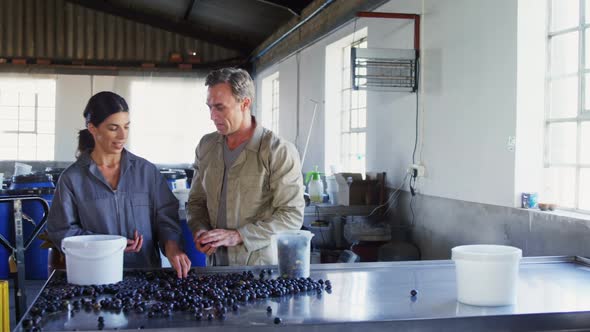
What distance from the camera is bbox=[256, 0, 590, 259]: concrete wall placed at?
289 cm

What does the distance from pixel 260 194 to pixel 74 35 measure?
29.3 ft

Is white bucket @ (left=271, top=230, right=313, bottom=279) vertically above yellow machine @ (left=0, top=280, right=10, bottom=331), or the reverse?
white bucket @ (left=271, top=230, right=313, bottom=279)

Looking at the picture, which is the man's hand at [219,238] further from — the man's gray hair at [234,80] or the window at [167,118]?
the window at [167,118]

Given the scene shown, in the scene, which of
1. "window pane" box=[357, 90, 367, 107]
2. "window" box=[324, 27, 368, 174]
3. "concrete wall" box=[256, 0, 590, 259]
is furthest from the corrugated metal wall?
"concrete wall" box=[256, 0, 590, 259]

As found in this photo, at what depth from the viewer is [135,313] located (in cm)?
149

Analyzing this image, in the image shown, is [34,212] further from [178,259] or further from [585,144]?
[585,144]

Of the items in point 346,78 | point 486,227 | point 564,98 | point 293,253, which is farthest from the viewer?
point 346,78

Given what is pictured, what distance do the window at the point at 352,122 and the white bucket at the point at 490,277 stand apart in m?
3.67

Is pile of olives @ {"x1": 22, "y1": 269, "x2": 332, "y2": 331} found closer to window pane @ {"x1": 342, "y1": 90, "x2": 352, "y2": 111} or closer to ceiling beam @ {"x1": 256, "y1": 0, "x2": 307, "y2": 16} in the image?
window pane @ {"x1": 342, "y1": 90, "x2": 352, "y2": 111}

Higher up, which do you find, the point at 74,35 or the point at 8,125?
the point at 74,35

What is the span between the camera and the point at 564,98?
2830 mm

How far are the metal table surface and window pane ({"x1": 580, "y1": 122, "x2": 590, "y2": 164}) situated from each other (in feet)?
3.16

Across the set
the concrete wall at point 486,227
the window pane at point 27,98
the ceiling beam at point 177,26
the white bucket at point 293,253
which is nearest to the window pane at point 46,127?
the window pane at point 27,98

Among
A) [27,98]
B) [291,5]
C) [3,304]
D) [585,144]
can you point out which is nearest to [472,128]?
[585,144]
